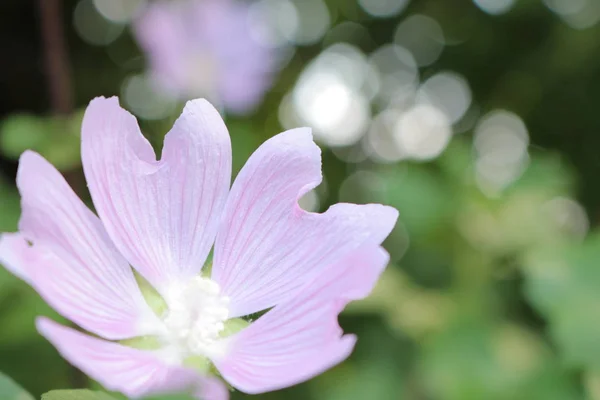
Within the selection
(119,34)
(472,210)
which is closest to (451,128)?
(472,210)

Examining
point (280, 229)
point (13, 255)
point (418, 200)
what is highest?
point (13, 255)

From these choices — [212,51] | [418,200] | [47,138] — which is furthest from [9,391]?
[212,51]

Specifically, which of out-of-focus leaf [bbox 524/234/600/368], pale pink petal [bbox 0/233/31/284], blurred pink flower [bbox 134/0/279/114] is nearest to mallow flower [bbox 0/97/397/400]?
A: pale pink petal [bbox 0/233/31/284]

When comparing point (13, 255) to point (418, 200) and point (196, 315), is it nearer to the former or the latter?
point (196, 315)

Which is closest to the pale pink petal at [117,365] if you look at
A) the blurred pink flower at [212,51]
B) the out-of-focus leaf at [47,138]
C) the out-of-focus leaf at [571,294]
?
the out-of-focus leaf at [47,138]

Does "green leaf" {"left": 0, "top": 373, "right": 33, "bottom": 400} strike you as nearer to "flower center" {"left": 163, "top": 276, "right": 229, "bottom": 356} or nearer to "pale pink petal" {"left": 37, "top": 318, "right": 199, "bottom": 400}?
"pale pink petal" {"left": 37, "top": 318, "right": 199, "bottom": 400}

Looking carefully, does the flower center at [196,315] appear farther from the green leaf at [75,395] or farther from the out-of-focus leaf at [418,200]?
the out-of-focus leaf at [418,200]

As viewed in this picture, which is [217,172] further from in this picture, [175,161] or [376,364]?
[376,364]
